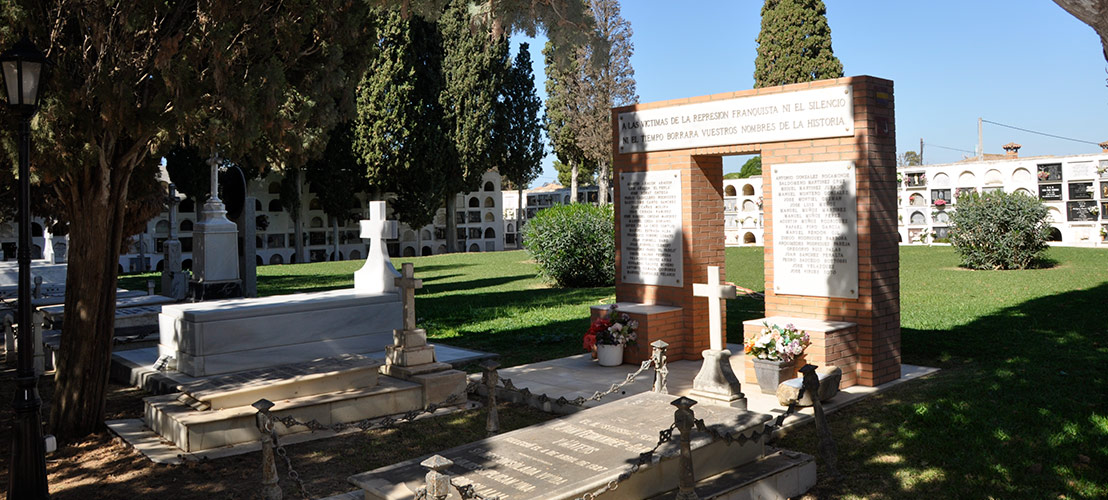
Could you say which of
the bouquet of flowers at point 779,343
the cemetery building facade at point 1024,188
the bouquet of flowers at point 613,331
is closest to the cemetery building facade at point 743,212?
the cemetery building facade at point 1024,188

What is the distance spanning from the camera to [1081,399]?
617 cm

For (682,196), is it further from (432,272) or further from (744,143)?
(432,272)

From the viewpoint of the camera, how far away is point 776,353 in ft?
23.0

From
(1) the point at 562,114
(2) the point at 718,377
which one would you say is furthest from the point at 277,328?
(1) the point at 562,114

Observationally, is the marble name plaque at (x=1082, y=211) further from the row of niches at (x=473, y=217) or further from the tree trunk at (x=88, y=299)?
the tree trunk at (x=88, y=299)

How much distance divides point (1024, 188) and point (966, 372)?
77.9 ft

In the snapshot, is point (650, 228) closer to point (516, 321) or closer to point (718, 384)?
point (718, 384)

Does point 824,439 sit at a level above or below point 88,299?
below

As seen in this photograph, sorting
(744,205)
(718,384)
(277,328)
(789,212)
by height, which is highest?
(744,205)

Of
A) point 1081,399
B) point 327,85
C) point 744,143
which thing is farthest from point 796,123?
point 327,85

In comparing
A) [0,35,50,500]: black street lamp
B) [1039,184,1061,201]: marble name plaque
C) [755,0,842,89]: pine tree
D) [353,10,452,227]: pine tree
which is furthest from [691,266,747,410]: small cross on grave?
[755,0,842,89]: pine tree

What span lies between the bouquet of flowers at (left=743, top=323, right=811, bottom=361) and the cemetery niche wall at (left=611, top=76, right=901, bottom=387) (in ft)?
0.57

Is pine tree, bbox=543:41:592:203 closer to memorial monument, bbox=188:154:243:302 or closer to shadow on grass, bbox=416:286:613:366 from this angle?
shadow on grass, bbox=416:286:613:366

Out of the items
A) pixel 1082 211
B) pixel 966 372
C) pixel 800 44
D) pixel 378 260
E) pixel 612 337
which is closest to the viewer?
pixel 966 372
